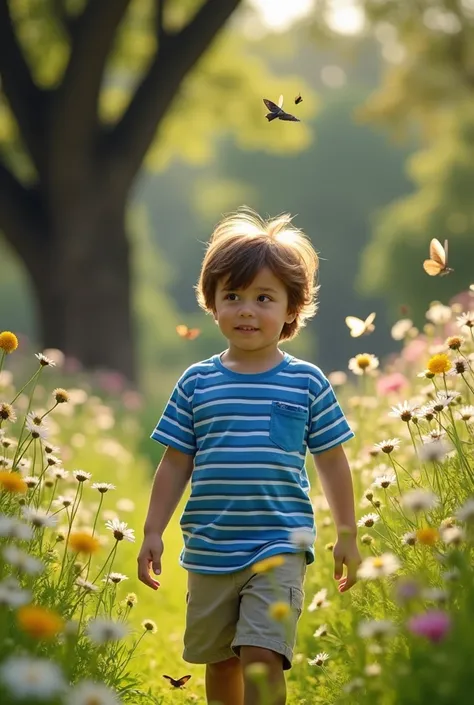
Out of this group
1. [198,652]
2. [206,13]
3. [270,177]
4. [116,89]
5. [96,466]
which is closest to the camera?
[198,652]

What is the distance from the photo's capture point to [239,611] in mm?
2828

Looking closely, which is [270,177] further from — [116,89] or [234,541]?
[234,541]

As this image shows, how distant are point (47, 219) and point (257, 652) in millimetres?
8607

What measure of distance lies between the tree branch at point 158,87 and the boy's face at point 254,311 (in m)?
7.17

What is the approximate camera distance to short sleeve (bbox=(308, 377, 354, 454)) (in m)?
2.96

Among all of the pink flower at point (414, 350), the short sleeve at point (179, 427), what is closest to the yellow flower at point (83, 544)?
the short sleeve at point (179, 427)

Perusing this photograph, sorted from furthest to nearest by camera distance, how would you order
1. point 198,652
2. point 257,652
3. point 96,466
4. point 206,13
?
point 206,13 < point 96,466 < point 198,652 < point 257,652

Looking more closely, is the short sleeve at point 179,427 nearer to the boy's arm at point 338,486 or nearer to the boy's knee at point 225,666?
the boy's arm at point 338,486

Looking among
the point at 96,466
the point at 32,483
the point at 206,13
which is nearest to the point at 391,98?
the point at 206,13

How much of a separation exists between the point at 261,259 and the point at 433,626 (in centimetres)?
151

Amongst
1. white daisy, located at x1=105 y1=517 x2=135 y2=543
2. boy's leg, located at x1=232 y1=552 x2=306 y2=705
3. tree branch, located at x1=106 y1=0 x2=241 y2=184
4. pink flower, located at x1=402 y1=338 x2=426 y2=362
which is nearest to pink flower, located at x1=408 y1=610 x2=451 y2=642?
boy's leg, located at x1=232 y1=552 x2=306 y2=705

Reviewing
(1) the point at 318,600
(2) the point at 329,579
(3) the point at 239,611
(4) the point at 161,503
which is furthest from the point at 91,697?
(2) the point at 329,579

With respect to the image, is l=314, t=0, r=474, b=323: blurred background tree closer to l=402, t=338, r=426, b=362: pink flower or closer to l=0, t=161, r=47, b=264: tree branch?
l=0, t=161, r=47, b=264: tree branch

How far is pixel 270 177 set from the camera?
133ft
